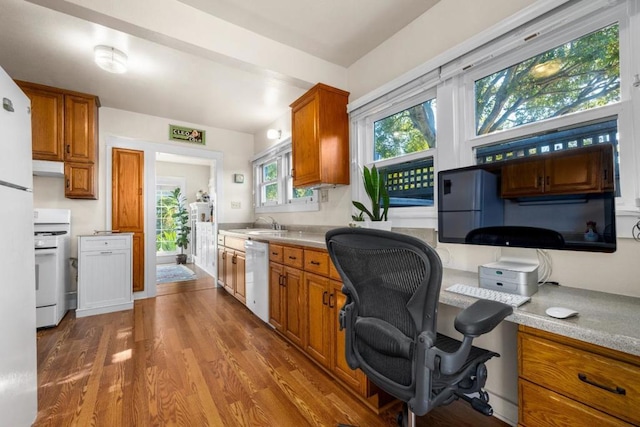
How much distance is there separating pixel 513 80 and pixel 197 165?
6.69 m

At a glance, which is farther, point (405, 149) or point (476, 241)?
point (405, 149)

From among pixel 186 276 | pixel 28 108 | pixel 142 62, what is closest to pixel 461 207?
pixel 28 108

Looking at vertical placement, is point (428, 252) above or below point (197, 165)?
below

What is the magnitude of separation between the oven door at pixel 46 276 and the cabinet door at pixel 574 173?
4.13m

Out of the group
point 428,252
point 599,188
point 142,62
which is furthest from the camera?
point 142,62

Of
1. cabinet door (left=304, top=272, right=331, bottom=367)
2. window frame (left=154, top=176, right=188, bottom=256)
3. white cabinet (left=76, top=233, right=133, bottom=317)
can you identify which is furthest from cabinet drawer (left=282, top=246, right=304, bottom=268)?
window frame (left=154, top=176, right=188, bottom=256)

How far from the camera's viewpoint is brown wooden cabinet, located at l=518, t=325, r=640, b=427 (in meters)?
0.74

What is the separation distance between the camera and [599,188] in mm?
978

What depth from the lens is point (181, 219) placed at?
21.0 ft

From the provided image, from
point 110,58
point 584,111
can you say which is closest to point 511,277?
point 584,111

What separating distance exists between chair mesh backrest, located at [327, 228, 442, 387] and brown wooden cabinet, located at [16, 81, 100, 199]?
11.5 feet

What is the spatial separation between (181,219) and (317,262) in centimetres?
556

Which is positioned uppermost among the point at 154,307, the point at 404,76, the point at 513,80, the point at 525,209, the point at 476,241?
the point at 404,76

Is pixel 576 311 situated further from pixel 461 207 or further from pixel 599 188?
pixel 461 207
